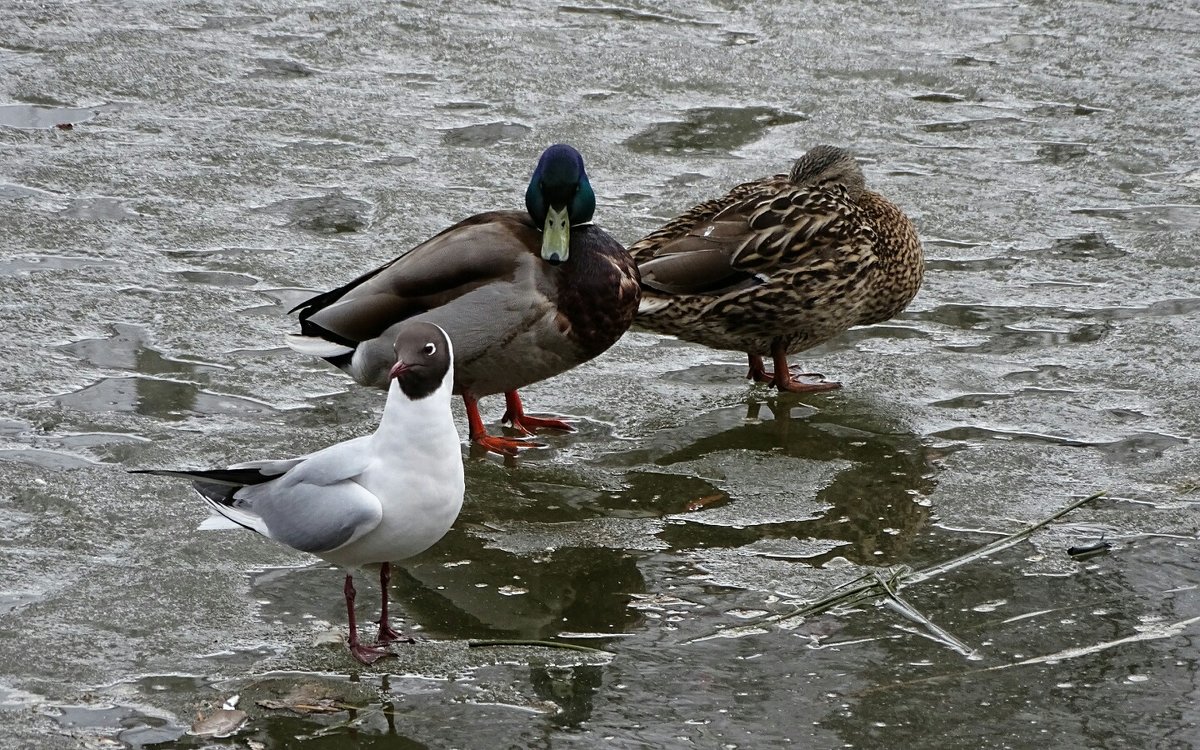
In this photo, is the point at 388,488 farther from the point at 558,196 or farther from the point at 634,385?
the point at 634,385

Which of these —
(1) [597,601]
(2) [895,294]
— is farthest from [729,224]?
(1) [597,601]

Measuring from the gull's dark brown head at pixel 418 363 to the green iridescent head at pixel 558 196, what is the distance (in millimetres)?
1626

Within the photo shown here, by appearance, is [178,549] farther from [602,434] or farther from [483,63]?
[483,63]

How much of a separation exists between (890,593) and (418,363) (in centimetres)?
147

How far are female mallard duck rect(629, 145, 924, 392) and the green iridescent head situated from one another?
541 millimetres

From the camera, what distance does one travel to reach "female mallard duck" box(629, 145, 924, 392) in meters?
6.00

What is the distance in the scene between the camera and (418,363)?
3912mm

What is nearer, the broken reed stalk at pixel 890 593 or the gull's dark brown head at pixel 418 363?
the gull's dark brown head at pixel 418 363

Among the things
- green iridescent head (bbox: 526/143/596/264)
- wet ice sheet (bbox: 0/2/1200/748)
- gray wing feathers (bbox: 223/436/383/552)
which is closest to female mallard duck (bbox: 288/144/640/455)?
green iridescent head (bbox: 526/143/596/264)

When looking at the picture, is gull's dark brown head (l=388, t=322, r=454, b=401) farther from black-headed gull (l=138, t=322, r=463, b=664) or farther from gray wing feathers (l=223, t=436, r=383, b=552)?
gray wing feathers (l=223, t=436, r=383, b=552)

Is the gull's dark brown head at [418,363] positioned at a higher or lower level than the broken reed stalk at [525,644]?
higher

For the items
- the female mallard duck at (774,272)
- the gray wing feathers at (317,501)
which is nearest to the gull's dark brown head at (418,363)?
the gray wing feathers at (317,501)

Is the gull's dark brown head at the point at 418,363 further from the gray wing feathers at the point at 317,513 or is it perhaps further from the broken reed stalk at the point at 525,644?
the broken reed stalk at the point at 525,644

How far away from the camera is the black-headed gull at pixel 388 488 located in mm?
3869
